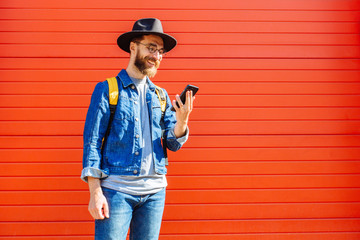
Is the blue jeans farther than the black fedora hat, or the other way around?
the black fedora hat

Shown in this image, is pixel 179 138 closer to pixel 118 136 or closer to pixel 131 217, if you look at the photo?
pixel 118 136

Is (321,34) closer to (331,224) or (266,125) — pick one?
(266,125)

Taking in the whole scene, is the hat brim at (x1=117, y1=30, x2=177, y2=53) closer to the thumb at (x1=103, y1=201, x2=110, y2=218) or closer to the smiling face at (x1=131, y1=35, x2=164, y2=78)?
the smiling face at (x1=131, y1=35, x2=164, y2=78)

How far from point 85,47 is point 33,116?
1023 mm

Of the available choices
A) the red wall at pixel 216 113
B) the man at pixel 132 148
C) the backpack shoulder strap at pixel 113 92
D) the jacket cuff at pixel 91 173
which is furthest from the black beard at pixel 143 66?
the red wall at pixel 216 113

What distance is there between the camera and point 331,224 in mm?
3250

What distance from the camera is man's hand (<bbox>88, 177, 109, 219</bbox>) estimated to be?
158 centimetres

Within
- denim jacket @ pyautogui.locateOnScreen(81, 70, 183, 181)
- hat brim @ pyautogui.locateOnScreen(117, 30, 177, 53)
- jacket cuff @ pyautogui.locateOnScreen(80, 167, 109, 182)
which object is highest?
hat brim @ pyautogui.locateOnScreen(117, 30, 177, 53)

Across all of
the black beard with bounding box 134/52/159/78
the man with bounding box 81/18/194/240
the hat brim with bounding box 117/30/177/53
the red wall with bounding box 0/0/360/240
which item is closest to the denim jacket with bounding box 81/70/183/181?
the man with bounding box 81/18/194/240

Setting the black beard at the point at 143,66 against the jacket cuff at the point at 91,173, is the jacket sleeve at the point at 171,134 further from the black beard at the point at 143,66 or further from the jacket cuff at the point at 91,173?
the jacket cuff at the point at 91,173

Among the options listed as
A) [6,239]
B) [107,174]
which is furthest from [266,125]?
[6,239]

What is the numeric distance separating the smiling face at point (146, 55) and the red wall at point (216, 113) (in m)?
1.36

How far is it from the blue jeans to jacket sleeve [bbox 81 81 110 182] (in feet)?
0.55

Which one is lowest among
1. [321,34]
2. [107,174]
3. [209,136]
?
[107,174]
